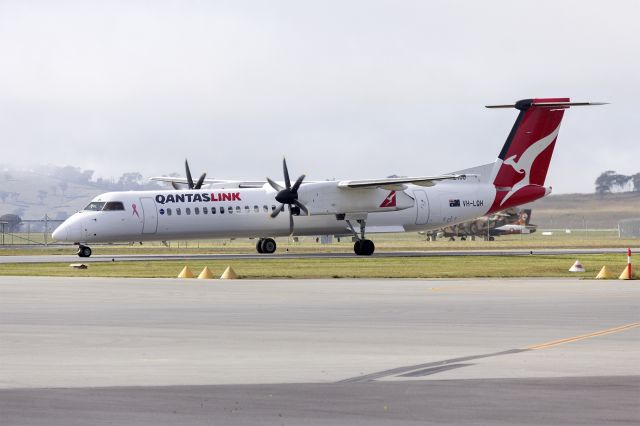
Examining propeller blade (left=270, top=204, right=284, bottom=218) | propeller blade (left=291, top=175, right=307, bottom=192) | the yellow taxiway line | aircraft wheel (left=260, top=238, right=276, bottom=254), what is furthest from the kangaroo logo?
the yellow taxiway line

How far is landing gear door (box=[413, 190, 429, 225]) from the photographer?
62.4 metres

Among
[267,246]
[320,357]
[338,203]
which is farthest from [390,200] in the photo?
[320,357]

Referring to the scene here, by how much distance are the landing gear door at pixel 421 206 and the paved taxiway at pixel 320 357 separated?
108 ft

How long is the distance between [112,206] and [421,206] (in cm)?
1769

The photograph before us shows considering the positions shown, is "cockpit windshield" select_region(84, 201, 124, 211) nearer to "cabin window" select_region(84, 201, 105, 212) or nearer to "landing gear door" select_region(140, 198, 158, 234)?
"cabin window" select_region(84, 201, 105, 212)

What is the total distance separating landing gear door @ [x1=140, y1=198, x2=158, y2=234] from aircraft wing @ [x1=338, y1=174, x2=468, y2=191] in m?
10.5

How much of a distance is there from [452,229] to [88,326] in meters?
101

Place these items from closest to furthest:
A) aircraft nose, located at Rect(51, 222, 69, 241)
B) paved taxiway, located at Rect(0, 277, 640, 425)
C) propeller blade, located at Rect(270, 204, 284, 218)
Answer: paved taxiway, located at Rect(0, 277, 640, 425), aircraft nose, located at Rect(51, 222, 69, 241), propeller blade, located at Rect(270, 204, 284, 218)

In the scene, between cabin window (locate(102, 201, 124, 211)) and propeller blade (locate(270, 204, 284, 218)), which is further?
propeller blade (locate(270, 204, 284, 218))

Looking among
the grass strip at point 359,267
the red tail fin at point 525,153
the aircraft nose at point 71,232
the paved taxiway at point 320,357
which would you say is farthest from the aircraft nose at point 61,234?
the paved taxiway at point 320,357

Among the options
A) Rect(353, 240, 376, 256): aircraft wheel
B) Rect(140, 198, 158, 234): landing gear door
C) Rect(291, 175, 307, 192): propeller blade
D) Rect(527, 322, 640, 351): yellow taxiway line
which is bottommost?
Rect(527, 322, 640, 351): yellow taxiway line

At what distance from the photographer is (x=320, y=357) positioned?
1606cm

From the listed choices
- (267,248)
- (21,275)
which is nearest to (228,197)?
(267,248)

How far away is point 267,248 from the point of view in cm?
6391
